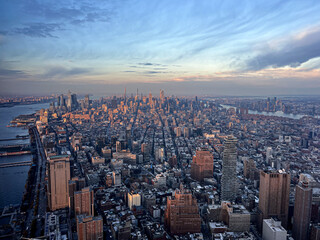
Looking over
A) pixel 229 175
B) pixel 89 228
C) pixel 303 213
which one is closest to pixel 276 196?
pixel 303 213

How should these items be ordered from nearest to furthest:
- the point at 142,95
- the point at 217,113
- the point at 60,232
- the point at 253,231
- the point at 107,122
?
the point at 60,232, the point at 253,231, the point at 107,122, the point at 217,113, the point at 142,95

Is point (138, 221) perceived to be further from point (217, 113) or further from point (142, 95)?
point (142, 95)

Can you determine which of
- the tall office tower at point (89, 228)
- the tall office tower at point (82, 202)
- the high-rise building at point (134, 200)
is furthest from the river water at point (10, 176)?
the high-rise building at point (134, 200)

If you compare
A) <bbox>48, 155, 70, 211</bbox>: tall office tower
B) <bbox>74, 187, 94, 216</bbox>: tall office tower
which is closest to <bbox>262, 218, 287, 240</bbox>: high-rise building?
<bbox>74, 187, 94, 216</bbox>: tall office tower

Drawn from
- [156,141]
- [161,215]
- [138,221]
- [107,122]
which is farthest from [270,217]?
[107,122]

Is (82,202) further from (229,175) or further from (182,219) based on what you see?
(229,175)

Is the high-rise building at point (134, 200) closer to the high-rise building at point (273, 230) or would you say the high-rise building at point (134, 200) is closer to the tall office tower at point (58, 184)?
the tall office tower at point (58, 184)

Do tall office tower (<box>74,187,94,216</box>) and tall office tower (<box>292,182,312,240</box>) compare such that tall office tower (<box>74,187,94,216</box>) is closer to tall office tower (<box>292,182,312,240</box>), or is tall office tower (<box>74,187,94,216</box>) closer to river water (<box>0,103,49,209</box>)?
river water (<box>0,103,49,209</box>)
